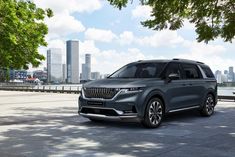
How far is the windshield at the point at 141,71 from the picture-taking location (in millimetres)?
10516

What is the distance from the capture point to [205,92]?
481 inches

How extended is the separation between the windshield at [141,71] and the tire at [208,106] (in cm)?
255

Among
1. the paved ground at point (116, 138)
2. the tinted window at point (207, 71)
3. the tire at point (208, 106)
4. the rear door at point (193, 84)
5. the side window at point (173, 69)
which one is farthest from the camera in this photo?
the tinted window at point (207, 71)

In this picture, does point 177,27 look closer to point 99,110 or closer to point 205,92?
point 205,92

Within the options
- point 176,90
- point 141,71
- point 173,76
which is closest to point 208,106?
point 176,90

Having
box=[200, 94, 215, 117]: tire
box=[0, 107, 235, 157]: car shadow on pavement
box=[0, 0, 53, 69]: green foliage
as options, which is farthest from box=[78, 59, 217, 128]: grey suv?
box=[0, 0, 53, 69]: green foliage

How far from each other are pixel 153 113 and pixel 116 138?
71.8 inches

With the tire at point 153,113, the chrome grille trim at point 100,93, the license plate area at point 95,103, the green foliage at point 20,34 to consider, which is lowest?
the tire at point 153,113

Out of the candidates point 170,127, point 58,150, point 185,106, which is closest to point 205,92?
point 185,106

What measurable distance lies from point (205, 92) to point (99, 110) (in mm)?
4120

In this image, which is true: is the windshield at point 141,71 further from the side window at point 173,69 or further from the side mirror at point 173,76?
the side mirror at point 173,76

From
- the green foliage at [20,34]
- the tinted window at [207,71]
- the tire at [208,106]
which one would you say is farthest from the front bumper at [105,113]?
the green foliage at [20,34]

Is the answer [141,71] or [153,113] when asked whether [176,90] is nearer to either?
[141,71]

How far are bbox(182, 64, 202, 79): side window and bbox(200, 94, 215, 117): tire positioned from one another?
0.87 m
